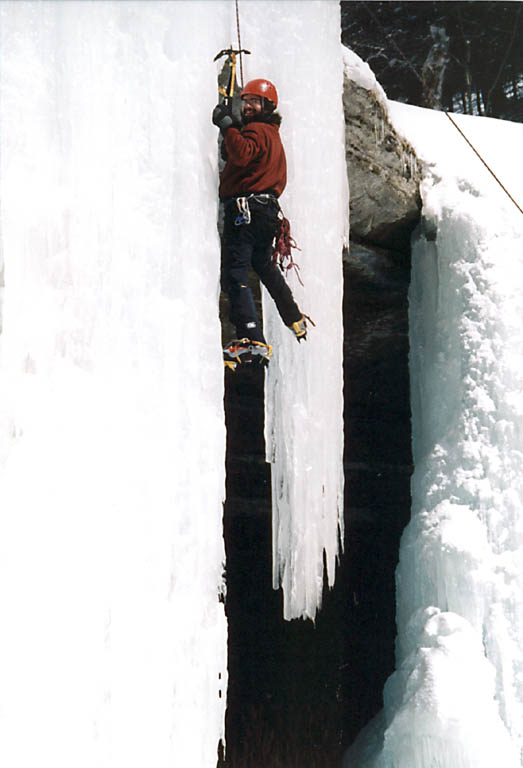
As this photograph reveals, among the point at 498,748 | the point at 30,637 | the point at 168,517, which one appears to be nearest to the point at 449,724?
the point at 498,748

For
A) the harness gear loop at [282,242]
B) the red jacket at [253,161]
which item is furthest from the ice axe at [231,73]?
the harness gear loop at [282,242]

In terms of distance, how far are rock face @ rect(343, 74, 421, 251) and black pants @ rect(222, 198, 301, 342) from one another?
2.34ft

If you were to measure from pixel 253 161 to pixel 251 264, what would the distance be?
1.25ft

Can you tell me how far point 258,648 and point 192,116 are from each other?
2614mm

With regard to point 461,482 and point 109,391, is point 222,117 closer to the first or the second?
point 109,391

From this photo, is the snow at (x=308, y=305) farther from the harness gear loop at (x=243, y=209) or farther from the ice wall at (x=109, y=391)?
the ice wall at (x=109, y=391)

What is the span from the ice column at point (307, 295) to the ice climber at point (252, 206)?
0.40ft

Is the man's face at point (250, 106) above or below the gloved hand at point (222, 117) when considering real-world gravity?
above

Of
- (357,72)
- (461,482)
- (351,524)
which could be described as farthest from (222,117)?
(351,524)

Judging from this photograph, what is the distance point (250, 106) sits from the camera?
2.41 m

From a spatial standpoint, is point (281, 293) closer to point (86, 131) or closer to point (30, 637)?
point (86, 131)

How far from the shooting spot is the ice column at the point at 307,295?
103 inches

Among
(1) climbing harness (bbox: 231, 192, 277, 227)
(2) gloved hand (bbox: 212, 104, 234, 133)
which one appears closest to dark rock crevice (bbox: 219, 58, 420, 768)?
(1) climbing harness (bbox: 231, 192, 277, 227)

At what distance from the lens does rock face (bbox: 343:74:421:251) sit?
2990 mm
